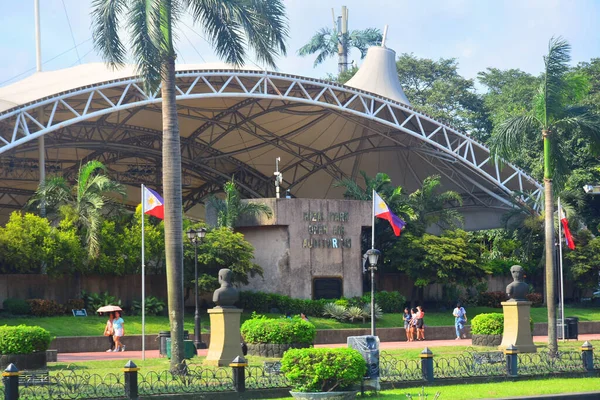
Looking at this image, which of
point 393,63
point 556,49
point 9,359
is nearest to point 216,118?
point 393,63

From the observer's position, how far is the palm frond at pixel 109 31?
89.2ft

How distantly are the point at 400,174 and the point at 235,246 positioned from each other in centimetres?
2528

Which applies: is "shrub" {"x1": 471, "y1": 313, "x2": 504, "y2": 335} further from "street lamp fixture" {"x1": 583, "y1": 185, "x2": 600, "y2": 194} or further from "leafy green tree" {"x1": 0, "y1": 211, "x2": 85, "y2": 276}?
"leafy green tree" {"x1": 0, "y1": 211, "x2": 85, "y2": 276}

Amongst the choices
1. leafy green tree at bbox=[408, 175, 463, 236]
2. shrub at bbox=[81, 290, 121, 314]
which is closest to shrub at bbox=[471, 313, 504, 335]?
shrub at bbox=[81, 290, 121, 314]

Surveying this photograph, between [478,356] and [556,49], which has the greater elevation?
[556,49]

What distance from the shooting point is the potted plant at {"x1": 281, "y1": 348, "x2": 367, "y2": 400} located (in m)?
20.1

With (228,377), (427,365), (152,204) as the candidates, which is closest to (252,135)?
(152,204)

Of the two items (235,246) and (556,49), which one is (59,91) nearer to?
(235,246)

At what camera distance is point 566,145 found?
64.3m

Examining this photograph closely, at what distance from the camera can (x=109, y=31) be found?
27.4 m

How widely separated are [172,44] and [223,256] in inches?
747

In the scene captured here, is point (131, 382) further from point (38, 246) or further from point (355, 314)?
point (355, 314)

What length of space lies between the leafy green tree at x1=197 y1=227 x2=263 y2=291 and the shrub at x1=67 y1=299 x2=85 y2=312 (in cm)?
562

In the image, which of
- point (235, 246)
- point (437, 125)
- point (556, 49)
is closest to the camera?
point (556, 49)
